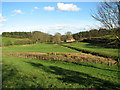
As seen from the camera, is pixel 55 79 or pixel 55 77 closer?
pixel 55 79

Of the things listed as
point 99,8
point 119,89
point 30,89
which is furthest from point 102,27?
point 30,89

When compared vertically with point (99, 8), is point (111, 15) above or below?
below

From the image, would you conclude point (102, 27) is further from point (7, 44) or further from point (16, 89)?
point (7, 44)

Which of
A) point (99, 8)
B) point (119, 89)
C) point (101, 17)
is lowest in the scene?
point (119, 89)

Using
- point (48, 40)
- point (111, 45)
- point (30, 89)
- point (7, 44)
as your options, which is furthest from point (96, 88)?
point (48, 40)

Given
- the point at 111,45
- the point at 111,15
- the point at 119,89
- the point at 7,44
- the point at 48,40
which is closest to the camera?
the point at 119,89

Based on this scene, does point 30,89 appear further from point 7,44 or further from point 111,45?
point 7,44

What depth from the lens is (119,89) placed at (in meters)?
7.15

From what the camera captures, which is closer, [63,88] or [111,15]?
[63,88]

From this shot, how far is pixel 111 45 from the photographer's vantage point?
39.9 meters

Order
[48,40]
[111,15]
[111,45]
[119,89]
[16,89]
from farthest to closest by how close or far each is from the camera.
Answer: [48,40] < [111,45] < [111,15] < [119,89] < [16,89]

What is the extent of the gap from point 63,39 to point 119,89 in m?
90.0

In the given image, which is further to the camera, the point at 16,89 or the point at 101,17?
the point at 101,17

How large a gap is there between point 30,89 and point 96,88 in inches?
173
